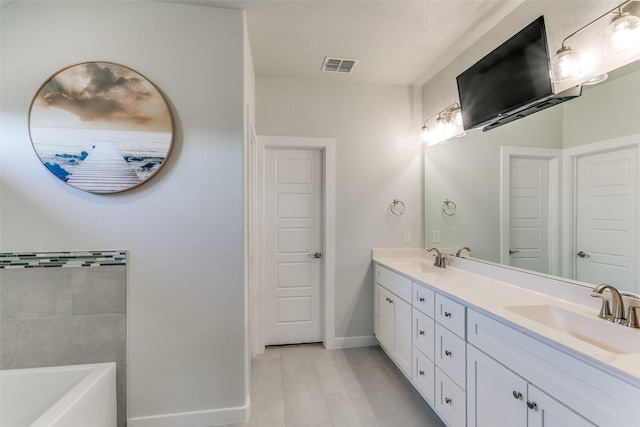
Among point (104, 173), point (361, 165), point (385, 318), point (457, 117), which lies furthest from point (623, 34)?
point (104, 173)

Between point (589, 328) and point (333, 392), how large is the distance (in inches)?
64.9

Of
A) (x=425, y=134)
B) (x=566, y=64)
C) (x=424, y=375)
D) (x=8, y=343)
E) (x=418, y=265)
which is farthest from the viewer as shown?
(x=425, y=134)

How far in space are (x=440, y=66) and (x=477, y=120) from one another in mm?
852

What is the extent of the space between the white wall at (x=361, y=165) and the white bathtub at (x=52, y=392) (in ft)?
6.15

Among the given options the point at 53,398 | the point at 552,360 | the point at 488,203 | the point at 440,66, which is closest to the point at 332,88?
the point at 440,66

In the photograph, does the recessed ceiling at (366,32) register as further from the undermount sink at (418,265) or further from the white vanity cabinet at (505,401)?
the white vanity cabinet at (505,401)

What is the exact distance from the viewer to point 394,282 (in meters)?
2.43

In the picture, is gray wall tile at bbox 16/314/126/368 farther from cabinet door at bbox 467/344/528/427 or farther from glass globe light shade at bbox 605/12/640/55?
glass globe light shade at bbox 605/12/640/55

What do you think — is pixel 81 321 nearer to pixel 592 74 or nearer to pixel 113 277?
pixel 113 277

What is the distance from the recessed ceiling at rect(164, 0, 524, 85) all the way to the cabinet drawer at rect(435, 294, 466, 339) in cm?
188

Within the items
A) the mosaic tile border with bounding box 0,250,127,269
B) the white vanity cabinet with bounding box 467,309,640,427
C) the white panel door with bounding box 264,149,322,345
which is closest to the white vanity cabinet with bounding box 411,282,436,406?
the white vanity cabinet with bounding box 467,309,640,427

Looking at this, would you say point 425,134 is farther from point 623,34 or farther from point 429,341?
point 429,341

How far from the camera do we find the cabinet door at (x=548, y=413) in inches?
39.4

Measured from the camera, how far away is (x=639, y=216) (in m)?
1.27
